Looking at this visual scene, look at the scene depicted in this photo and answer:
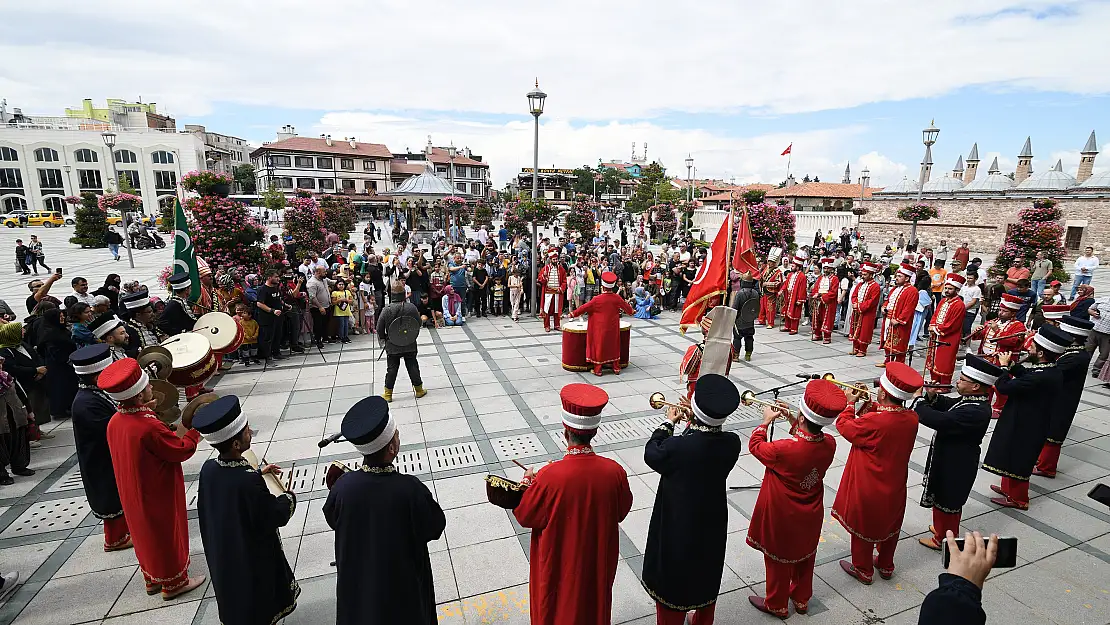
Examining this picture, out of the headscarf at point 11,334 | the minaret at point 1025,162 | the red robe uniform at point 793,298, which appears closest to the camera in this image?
the headscarf at point 11,334

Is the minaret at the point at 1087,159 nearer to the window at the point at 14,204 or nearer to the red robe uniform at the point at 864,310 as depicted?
the red robe uniform at the point at 864,310

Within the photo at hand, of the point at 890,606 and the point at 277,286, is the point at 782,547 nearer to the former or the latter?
the point at 890,606

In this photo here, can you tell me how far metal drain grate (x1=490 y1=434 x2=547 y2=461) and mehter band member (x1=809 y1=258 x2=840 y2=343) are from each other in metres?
8.38

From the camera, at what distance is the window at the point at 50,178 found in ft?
190

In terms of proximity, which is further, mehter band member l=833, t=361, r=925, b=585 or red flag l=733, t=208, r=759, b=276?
red flag l=733, t=208, r=759, b=276

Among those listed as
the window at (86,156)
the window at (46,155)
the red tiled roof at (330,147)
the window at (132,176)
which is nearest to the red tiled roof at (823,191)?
the red tiled roof at (330,147)

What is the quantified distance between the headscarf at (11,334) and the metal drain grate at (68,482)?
158 cm

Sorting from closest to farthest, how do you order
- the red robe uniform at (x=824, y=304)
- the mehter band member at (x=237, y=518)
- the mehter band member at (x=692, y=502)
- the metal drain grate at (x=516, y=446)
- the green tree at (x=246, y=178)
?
the mehter band member at (x=237, y=518)
the mehter band member at (x=692, y=502)
the metal drain grate at (x=516, y=446)
the red robe uniform at (x=824, y=304)
the green tree at (x=246, y=178)

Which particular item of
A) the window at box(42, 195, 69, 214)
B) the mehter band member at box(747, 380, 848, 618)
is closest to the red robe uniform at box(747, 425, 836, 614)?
the mehter band member at box(747, 380, 848, 618)

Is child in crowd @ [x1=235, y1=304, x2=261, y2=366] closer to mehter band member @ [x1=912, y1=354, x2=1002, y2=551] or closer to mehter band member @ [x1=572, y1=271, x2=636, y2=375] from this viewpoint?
mehter band member @ [x1=572, y1=271, x2=636, y2=375]

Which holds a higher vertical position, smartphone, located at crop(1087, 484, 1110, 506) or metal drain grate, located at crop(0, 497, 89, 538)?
smartphone, located at crop(1087, 484, 1110, 506)

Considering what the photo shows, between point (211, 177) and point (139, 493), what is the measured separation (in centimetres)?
798

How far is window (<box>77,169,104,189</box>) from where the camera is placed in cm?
5897

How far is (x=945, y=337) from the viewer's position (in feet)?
28.9
